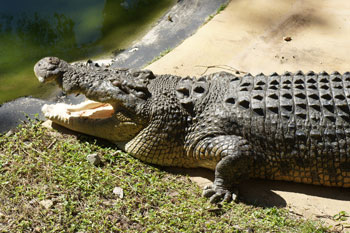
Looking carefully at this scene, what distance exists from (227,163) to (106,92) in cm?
153

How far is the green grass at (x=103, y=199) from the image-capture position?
11.8 feet

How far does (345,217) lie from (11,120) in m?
4.12

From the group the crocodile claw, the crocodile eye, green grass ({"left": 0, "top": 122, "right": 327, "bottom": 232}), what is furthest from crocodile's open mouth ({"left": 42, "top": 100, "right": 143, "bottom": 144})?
the crocodile claw

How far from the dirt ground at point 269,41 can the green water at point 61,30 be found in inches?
57.1

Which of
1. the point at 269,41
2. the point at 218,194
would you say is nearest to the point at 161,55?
the point at 269,41

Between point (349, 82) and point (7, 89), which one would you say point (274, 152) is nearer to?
point (349, 82)

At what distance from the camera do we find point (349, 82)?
4234 mm

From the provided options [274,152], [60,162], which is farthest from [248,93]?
[60,162]

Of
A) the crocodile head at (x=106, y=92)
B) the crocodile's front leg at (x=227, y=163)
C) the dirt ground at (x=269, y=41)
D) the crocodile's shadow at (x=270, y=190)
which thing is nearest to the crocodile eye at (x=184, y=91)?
the crocodile head at (x=106, y=92)

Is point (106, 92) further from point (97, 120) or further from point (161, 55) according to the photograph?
point (161, 55)

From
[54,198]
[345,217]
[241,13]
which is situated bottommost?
[345,217]

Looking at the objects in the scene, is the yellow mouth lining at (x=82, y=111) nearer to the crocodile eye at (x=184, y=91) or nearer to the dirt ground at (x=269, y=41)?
the crocodile eye at (x=184, y=91)

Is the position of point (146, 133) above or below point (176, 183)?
above

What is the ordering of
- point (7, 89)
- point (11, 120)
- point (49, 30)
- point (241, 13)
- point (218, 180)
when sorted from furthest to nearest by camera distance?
1. point (49, 30)
2. point (241, 13)
3. point (7, 89)
4. point (11, 120)
5. point (218, 180)
